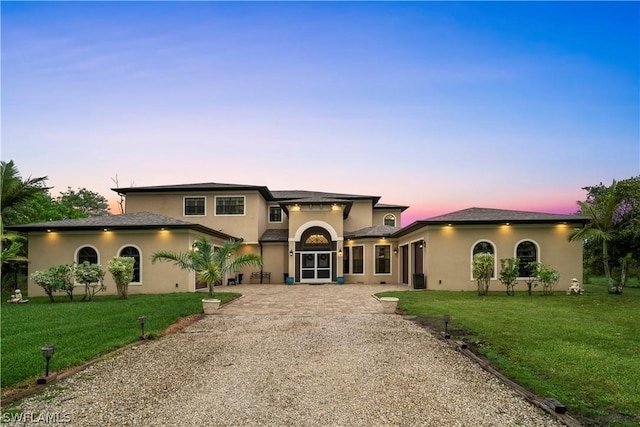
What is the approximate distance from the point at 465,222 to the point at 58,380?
17740 mm

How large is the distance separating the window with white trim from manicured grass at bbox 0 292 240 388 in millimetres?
13830

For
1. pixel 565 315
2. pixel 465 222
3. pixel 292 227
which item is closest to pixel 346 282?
pixel 292 227

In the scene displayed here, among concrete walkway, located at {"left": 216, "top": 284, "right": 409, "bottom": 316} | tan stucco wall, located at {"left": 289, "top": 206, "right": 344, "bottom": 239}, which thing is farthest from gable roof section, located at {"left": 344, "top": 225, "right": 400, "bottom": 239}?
concrete walkway, located at {"left": 216, "top": 284, "right": 409, "bottom": 316}

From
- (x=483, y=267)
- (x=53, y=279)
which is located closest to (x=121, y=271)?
(x=53, y=279)

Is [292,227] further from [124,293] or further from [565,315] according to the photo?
[565,315]

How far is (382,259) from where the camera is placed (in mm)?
27328

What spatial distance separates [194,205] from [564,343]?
2428cm

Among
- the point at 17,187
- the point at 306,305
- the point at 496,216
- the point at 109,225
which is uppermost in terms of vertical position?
the point at 17,187

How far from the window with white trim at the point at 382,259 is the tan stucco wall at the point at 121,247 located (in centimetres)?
1233

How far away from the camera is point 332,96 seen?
19359mm

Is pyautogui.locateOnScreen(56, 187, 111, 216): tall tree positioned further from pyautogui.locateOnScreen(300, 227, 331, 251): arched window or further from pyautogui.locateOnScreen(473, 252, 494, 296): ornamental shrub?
pyautogui.locateOnScreen(473, 252, 494, 296): ornamental shrub

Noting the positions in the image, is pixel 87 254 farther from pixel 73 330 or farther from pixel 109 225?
pixel 73 330

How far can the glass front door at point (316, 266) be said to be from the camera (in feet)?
87.5

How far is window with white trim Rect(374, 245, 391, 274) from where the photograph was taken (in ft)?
89.5
